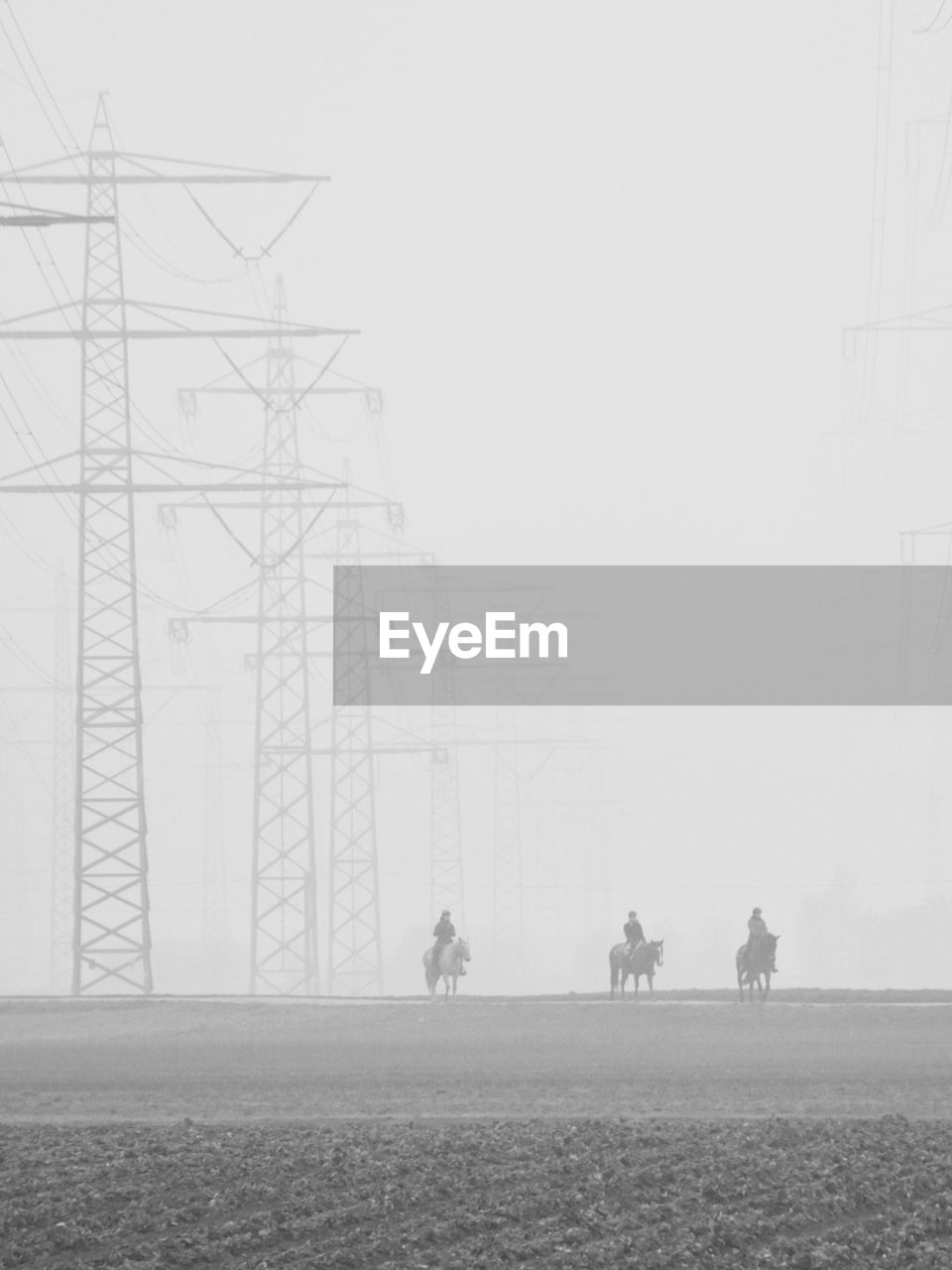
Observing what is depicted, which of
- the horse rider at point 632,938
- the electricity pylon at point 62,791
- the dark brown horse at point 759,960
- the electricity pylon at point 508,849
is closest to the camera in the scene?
the dark brown horse at point 759,960

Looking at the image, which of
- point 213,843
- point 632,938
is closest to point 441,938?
point 632,938

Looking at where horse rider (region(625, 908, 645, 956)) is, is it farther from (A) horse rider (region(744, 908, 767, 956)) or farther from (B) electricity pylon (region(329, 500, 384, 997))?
(B) electricity pylon (region(329, 500, 384, 997))

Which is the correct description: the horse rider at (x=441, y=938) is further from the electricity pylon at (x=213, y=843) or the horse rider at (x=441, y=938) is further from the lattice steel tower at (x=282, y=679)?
the electricity pylon at (x=213, y=843)

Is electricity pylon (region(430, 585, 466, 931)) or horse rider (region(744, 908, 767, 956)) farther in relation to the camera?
electricity pylon (region(430, 585, 466, 931))

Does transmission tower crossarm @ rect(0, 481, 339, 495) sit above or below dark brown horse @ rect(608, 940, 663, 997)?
above

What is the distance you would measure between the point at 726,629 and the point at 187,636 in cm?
10946

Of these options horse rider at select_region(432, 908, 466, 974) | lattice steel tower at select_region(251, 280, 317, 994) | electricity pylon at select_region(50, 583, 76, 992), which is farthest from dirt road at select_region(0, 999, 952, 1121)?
electricity pylon at select_region(50, 583, 76, 992)

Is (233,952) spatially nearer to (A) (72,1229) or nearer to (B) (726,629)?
(B) (726,629)

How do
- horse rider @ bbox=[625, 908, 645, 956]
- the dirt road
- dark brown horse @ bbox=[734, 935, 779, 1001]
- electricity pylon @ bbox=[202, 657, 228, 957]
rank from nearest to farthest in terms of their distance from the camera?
the dirt road
dark brown horse @ bbox=[734, 935, 779, 1001]
horse rider @ bbox=[625, 908, 645, 956]
electricity pylon @ bbox=[202, 657, 228, 957]

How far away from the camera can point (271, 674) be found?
64.3m

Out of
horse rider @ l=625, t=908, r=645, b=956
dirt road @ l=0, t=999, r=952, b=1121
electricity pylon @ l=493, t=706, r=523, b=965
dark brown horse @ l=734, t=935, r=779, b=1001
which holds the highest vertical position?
electricity pylon @ l=493, t=706, r=523, b=965

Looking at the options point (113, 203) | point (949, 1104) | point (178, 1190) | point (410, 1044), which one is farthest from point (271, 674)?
point (178, 1190)

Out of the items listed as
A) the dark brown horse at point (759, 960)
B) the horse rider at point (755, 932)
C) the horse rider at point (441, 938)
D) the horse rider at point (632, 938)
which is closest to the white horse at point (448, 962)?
the horse rider at point (441, 938)

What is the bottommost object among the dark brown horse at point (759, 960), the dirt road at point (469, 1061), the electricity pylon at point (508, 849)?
the dirt road at point (469, 1061)
